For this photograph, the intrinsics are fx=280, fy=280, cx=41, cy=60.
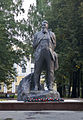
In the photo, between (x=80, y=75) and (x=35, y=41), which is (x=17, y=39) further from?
(x=35, y=41)

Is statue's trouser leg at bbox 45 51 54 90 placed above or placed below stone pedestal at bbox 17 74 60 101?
above

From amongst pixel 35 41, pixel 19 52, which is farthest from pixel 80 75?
pixel 35 41

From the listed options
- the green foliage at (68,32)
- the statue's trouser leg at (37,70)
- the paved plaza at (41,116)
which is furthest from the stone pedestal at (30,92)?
the green foliage at (68,32)

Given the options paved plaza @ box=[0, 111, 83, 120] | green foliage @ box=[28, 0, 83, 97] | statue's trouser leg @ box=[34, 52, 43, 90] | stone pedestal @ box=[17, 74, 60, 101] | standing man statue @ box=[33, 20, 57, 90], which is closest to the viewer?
paved plaza @ box=[0, 111, 83, 120]

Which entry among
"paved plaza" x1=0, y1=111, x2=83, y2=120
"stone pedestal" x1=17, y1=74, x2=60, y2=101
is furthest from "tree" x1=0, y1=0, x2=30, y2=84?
"paved plaza" x1=0, y1=111, x2=83, y2=120

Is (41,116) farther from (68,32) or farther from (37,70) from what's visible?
(68,32)

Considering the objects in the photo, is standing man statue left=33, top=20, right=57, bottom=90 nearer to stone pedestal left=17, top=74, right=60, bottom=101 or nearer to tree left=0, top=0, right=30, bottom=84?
stone pedestal left=17, top=74, right=60, bottom=101

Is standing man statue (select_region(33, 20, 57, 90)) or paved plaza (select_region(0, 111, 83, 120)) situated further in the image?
standing man statue (select_region(33, 20, 57, 90))

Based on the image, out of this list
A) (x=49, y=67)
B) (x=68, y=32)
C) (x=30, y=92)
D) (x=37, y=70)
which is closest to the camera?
(x=30, y=92)

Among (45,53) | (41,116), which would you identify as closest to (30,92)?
(45,53)

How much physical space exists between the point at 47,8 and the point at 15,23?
7.68 m

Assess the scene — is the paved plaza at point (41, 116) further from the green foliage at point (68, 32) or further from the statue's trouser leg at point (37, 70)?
the green foliage at point (68, 32)

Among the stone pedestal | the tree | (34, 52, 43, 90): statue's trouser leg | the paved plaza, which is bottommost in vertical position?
the paved plaza

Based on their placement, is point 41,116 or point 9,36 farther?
point 9,36
